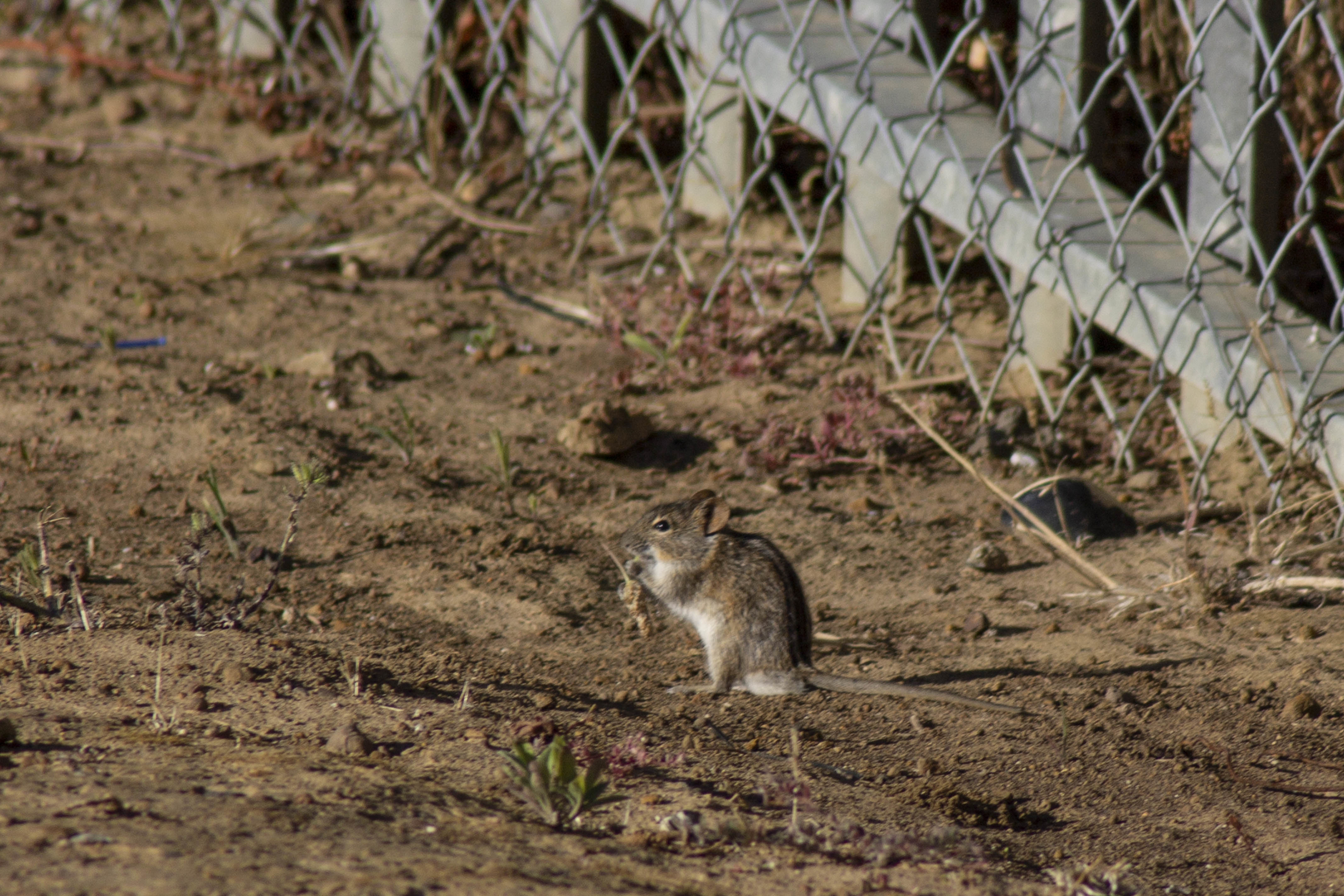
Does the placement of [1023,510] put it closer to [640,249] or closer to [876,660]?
[876,660]

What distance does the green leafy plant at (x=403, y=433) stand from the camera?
Result: 4555mm

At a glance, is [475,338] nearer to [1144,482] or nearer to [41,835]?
[1144,482]

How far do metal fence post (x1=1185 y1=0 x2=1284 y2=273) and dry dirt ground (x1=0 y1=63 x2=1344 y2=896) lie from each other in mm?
909

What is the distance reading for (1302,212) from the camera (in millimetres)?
4953

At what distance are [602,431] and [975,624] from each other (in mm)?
1532

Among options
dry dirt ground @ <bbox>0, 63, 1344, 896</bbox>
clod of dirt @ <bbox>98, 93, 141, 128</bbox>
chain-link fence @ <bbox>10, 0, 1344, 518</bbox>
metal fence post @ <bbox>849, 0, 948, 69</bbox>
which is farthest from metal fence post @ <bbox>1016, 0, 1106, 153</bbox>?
clod of dirt @ <bbox>98, 93, 141, 128</bbox>

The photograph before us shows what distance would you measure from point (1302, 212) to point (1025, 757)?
9.20ft

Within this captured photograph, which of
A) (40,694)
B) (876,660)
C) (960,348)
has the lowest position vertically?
(40,694)

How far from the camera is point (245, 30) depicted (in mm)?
7496

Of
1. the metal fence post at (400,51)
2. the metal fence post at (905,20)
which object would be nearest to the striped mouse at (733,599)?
the metal fence post at (905,20)

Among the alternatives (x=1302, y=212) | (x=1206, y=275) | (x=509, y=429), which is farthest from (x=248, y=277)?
(x=1302, y=212)

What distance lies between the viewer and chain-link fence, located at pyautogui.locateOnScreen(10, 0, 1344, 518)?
420cm

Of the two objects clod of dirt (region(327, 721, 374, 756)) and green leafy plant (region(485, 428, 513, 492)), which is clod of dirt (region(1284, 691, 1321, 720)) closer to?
clod of dirt (region(327, 721, 374, 756))

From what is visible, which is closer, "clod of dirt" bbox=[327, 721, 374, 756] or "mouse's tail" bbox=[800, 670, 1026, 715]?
"clod of dirt" bbox=[327, 721, 374, 756]
